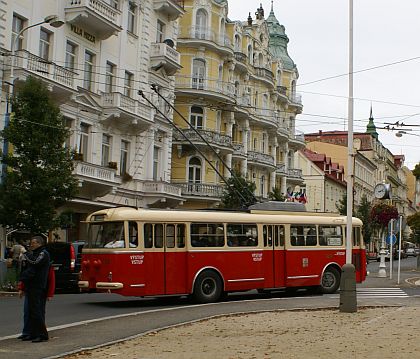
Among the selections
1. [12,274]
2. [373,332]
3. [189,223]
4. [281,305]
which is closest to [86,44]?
[12,274]

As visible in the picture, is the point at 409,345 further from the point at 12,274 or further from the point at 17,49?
the point at 17,49

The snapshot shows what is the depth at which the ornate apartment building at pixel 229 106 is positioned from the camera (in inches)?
1896

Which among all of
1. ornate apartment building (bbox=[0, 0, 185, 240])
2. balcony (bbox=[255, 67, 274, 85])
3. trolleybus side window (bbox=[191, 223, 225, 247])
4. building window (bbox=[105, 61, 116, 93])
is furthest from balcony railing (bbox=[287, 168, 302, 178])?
trolleybus side window (bbox=[191, 223, 225, 247])

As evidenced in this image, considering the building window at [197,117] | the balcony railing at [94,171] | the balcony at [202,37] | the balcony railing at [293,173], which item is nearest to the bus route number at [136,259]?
the balcony railing at [94,171]

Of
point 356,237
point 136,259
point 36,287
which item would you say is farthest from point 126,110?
point 36,287

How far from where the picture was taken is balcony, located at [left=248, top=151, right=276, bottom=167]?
56938 millimetres

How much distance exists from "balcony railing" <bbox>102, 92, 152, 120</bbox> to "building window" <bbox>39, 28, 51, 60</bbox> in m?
4.83

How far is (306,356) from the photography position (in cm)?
997

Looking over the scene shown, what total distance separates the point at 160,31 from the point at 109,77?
7.08 meters

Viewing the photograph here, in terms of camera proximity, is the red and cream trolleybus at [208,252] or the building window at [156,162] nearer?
the red and cream trolleybus at [208,252]

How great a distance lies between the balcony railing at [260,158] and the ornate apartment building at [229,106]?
85 mm

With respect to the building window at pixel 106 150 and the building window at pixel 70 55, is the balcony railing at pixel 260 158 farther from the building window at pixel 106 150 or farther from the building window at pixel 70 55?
the building window at pixel 70 55

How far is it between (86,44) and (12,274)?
15230 millimetres

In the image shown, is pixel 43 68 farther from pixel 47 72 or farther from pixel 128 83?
pixel 128 83
